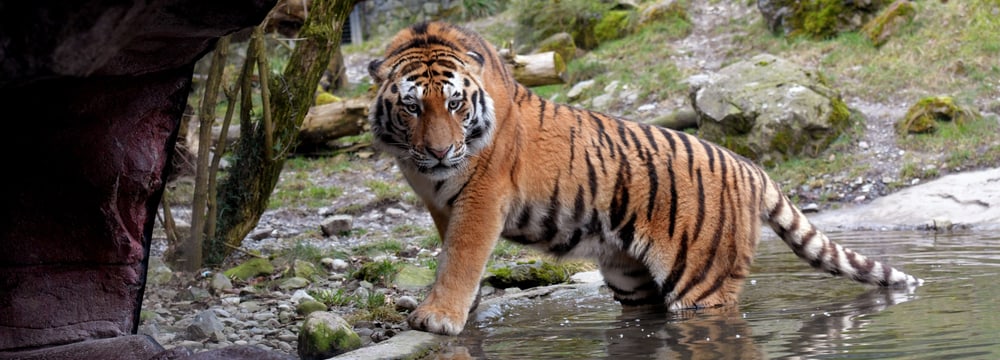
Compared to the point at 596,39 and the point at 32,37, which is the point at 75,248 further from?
the point at 596,39

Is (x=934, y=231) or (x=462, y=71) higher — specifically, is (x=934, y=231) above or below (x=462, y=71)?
below

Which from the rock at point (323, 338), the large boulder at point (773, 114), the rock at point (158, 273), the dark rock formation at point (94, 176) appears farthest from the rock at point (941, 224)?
the dark rock formation at point (94, 176)

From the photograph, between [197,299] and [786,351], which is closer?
[786,351]

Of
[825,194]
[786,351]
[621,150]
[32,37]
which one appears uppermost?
[32,37]

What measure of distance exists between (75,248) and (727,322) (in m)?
2.90

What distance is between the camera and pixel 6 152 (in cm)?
308

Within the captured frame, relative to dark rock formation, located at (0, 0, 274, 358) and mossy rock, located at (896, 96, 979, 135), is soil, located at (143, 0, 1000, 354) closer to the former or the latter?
mossy rock, located at (896, 96, 979, 135)

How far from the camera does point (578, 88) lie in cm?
1391

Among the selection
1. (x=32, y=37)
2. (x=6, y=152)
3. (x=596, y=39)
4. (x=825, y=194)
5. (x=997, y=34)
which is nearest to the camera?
(x=32, y=37)

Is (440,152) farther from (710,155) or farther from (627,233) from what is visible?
(710,155)

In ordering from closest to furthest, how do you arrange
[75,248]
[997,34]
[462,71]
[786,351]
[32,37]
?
[32,37]
[75,248]
[786,351]
[462,71]
[997,34]

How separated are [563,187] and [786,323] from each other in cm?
134

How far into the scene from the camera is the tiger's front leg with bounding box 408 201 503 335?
4719mm

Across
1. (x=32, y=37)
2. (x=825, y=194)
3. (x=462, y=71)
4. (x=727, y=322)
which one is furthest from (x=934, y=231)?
(x=32, y=37)
